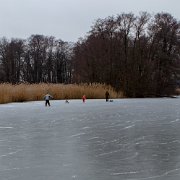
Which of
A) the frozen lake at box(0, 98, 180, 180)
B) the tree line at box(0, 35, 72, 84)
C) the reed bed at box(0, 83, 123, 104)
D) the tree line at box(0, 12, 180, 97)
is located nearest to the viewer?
the frozen lake at box(0, 98, 180, 180)

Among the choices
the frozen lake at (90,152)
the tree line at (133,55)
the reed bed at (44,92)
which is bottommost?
the frozen lake at (90,152)

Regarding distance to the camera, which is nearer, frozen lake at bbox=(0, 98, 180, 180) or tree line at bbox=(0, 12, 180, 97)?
frozen lake at bbox=(0, 98, 180, 180)

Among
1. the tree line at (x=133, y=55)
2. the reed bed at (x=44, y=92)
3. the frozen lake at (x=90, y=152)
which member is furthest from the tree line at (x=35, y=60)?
the frozen lake at (x=90, y=152)

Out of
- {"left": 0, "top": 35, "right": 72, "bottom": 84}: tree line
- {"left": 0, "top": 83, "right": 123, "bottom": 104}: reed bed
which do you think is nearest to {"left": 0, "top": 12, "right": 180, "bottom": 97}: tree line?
{"left": 0, "top": 83, "right": 123, "bottom": 104}: reed bed

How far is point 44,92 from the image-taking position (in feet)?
87.4

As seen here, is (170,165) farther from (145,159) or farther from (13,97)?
(13,97)

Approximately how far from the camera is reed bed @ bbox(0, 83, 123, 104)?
2412cm

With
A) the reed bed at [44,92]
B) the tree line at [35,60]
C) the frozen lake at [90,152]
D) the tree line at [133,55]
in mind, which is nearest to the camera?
the frozen lake at [90,152]

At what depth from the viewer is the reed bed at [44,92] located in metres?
24.1

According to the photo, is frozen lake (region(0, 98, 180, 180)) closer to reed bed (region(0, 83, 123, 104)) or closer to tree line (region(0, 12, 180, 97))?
reed bed (region(0, 83, 123, 104))

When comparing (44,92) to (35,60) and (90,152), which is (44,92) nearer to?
(90,152)

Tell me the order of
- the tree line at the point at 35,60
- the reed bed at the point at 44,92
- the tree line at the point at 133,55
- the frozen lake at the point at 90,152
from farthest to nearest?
1. the tree line at the point at 35,60
2. the tree line at the point at 133,55
3. the reed bed at the point at 44,92
4. the frozen lake at the point at 90,152

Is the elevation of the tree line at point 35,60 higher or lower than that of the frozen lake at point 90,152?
higher

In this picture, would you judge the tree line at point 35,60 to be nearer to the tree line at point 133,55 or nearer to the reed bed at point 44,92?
the tree line at point 133,55
